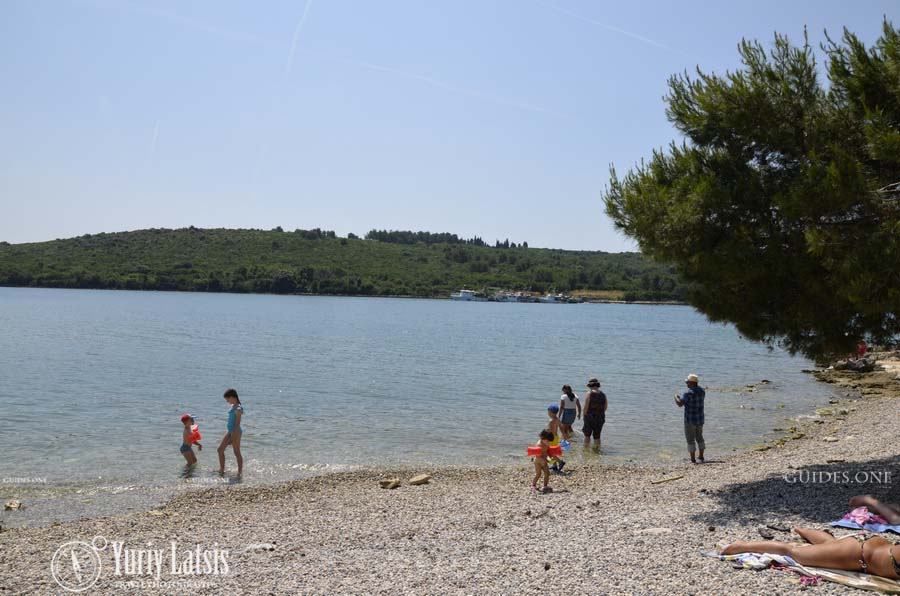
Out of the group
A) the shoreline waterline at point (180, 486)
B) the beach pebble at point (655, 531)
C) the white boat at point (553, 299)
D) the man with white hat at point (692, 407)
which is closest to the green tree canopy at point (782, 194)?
the beach pebble at point (655, 531)

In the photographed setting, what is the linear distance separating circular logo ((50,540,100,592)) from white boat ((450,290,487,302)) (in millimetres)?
155844

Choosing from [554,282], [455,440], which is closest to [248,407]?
[455,440]

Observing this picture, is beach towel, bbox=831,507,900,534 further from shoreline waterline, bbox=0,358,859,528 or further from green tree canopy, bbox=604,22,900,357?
shoreline waterline, bbox=0,358,859,528

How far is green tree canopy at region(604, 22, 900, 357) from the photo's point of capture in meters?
8.41

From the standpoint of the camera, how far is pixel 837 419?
2170 centimetres

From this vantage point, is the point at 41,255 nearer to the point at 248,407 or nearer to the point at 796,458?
the point at 248,407

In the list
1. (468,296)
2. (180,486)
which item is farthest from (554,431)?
(468,296)

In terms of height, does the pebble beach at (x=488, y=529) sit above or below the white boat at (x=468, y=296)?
below

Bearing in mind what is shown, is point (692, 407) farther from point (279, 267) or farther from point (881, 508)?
point (279, 267)

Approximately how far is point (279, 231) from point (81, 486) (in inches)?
A: 7228

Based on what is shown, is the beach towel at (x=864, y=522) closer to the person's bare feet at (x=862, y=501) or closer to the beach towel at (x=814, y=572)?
the person's bare feet at (x=862, y=501)

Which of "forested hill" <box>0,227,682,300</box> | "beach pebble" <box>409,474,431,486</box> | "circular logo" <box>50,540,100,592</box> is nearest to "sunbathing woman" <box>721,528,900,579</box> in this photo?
"circular logo" <box>50,540,100,592</box>

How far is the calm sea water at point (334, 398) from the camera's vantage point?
1694cm

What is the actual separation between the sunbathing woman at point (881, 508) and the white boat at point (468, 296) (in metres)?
156
